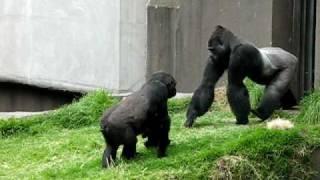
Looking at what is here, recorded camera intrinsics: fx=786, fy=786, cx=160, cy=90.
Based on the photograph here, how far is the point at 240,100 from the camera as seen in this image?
24.7ft

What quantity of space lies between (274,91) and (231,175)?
2221 mm

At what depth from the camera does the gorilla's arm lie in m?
7.75

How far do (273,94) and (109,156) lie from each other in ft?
7.40

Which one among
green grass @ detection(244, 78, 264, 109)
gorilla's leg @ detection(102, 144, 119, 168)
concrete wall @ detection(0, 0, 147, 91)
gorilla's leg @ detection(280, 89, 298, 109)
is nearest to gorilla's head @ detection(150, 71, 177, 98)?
gorilla's leg @ detection(102, 144, 119, 168)

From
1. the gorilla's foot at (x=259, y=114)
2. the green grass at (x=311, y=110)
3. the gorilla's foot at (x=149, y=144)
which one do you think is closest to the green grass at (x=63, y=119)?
the gorilla's foot at (x=259, y=114)

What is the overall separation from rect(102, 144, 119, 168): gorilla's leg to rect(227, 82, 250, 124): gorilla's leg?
175cm

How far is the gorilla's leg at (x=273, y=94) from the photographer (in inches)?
306

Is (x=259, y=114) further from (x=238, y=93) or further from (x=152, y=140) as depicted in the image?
(x=152, y=140)

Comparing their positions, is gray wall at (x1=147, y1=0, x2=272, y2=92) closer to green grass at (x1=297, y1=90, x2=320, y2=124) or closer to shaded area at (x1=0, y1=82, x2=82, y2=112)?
shaded area at (x1=0, y1=82, x2=82, y2=112)

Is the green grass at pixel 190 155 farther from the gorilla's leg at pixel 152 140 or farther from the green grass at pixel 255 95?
the green grass at pixel 255 95

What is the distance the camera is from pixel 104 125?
6.18 m

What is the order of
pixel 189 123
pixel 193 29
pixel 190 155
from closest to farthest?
pixel 190 155 → pixel 189 123 → pixel 193 29

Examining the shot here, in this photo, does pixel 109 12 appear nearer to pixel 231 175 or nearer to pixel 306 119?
pixel 306 119

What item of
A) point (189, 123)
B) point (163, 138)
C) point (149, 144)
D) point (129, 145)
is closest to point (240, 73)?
point (189, 123)
